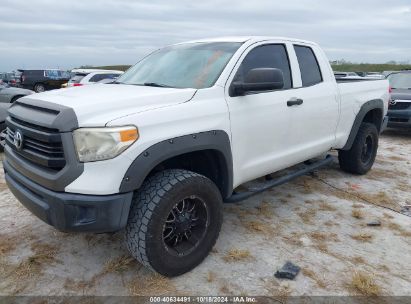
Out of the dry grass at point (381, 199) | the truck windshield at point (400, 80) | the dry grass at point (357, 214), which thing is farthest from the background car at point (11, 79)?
the dry grass at point (357, 214)

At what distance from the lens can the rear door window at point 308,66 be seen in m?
4.29

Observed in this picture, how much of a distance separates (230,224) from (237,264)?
0.80m

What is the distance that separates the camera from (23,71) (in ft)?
77.3

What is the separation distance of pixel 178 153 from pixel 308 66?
2.38 meters

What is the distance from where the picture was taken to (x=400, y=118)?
30.0 ft

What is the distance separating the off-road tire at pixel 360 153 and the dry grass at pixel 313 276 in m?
2.84

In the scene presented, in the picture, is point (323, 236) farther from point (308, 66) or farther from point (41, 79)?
point (41, 79)

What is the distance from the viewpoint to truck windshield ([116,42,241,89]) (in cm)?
337

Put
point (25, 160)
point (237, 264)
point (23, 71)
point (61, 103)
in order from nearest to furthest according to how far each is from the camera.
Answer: point (61, 103) < point (25, 160) < point (237, 264) < point (23, 71)

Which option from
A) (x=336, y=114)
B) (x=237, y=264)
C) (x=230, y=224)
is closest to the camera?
(x=237, y=264)

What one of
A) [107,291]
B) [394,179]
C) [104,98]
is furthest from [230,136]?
[394,179]

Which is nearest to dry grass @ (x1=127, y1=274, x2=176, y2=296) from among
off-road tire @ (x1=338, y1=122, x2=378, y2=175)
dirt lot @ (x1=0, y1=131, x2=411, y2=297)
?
dirt lot @ (x1=0, y1=131, x2=411, y2=297)

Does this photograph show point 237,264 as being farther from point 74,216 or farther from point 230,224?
point 74,216

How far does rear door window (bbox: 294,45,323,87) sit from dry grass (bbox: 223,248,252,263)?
1.98 metres
